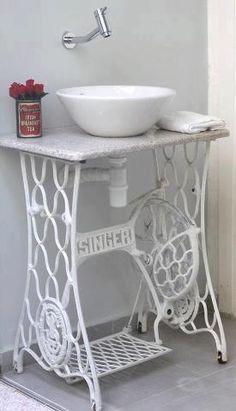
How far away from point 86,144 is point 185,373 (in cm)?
90

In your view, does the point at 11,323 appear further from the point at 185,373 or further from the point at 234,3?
the point at 234,3

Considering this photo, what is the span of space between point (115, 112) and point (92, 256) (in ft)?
2.09

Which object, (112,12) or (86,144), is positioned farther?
(112,12)

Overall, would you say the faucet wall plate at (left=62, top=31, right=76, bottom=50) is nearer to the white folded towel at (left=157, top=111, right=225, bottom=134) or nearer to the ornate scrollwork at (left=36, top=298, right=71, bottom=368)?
the white folded towel at (left=157, top=111, right=225, bottom=134)

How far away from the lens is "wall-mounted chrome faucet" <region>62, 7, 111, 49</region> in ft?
7.96

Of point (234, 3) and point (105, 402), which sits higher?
point (234, 3)

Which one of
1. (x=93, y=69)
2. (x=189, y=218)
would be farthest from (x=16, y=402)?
(x=93, y=69)

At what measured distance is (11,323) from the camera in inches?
105

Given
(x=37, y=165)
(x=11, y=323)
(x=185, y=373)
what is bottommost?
(x=185, y=373)

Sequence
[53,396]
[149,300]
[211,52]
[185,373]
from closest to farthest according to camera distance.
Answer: [53,396] < [185,373] < [149,300] < [211,52]

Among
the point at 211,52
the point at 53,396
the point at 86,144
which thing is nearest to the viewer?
the point at 86,144

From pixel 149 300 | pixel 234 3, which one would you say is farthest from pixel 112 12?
pixel 149 300

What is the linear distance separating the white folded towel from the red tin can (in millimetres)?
423

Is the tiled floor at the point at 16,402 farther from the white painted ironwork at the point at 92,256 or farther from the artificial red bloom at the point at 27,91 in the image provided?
the artificial red bloom at the point at 27,91
